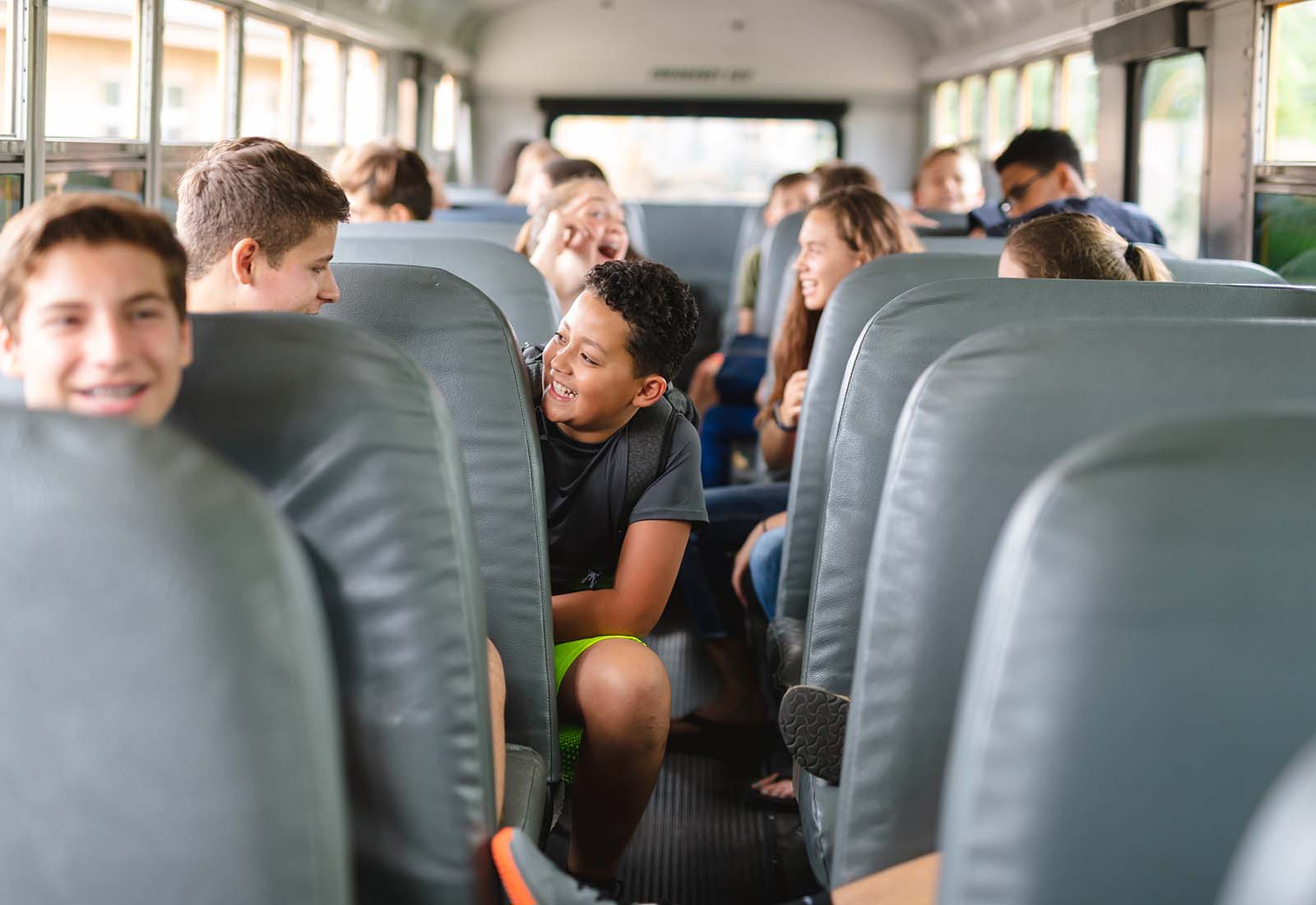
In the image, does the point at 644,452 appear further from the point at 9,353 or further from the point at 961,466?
the point at 9,353

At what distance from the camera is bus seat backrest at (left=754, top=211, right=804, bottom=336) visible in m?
5.07

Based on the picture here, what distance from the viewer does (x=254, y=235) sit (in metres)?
1.92

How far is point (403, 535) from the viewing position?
3.88 ft

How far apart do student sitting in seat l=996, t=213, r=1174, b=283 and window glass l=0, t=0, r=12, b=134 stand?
2.59 meters

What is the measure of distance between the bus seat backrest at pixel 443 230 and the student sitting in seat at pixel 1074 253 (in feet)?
4.44

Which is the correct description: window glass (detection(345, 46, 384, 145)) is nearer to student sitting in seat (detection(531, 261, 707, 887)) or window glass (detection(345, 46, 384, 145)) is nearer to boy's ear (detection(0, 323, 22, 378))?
student sitting in seat (detection(531, 261, 707, 887))

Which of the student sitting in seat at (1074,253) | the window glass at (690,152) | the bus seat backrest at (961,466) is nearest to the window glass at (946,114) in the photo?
Result: the window glass at (690,152)

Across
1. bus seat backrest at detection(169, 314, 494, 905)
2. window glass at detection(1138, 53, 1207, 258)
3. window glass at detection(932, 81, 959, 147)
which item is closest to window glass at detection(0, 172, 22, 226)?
bus seat backrest at detection(169, 314, 494, 905)

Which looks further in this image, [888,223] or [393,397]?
[888,223]

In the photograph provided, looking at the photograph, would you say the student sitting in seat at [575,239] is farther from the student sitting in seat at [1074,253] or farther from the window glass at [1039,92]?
the window glass at [1039,92]

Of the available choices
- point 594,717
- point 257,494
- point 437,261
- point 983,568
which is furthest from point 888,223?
point 257,494

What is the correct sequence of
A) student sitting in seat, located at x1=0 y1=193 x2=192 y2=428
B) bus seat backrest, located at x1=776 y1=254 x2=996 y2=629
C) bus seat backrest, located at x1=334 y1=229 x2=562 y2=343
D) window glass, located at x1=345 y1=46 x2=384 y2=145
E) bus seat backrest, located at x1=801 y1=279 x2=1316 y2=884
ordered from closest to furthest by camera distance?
student sitting in seat, located at x1=0 y1=193 x2=192 y2=428
bus seat backrest, located at x1=801 y1=279 x2=1316 y2=884
bus seat backrest, located at x1=776 y1=254 x2=996 y2=629
bus seat backrest, located at x1=334 y1=229 x2=562 y2=343
window glass, located at x1=345 y1=46 x2=384 y2=145

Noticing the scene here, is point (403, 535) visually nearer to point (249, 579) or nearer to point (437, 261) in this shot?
point (249, 579)

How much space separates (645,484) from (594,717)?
1.26 ft
